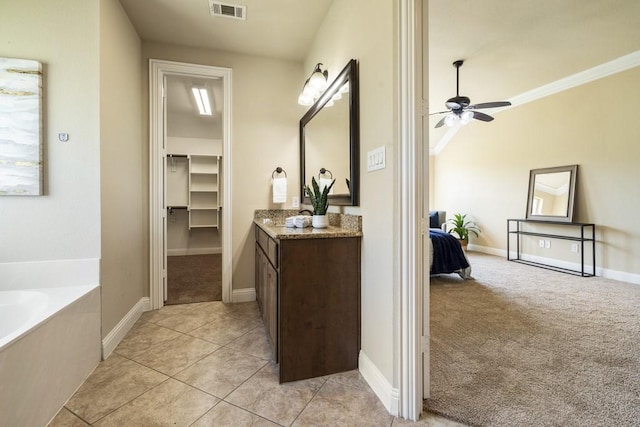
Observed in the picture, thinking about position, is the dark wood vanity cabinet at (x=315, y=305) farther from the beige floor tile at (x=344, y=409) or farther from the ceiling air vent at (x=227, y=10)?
the ceiling air vent at (x=227, y=10)

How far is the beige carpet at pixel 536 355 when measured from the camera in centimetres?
133

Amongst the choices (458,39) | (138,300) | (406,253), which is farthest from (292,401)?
(458,39)

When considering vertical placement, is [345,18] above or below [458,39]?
below

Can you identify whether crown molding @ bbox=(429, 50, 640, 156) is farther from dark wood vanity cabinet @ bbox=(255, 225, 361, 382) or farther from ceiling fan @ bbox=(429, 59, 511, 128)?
dark wood vanity cabinet @ bbox=(255, 225, 361, 382)

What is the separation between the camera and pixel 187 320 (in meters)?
2.44

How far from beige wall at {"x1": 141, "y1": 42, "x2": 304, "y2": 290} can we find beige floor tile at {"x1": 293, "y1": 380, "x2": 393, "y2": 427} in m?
1.74

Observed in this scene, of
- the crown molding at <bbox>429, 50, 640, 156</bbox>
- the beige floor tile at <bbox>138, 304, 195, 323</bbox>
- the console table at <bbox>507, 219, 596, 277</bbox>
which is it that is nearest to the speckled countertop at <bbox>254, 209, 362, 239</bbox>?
the beige floor tile at <bbox>138, 304, 195, 323</bbox>

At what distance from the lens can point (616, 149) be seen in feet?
11.8

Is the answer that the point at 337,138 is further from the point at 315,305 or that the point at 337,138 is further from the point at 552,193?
the point at 552,193

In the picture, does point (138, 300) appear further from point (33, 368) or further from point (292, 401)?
point (292, 401)

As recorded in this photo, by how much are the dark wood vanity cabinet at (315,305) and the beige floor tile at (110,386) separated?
2.54ft

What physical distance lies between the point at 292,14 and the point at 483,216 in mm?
5152

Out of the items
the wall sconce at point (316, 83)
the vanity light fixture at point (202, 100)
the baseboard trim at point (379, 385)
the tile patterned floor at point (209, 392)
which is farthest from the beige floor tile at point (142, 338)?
the vanity light fixture at point (202, 100)

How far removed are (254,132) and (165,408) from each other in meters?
2.42
